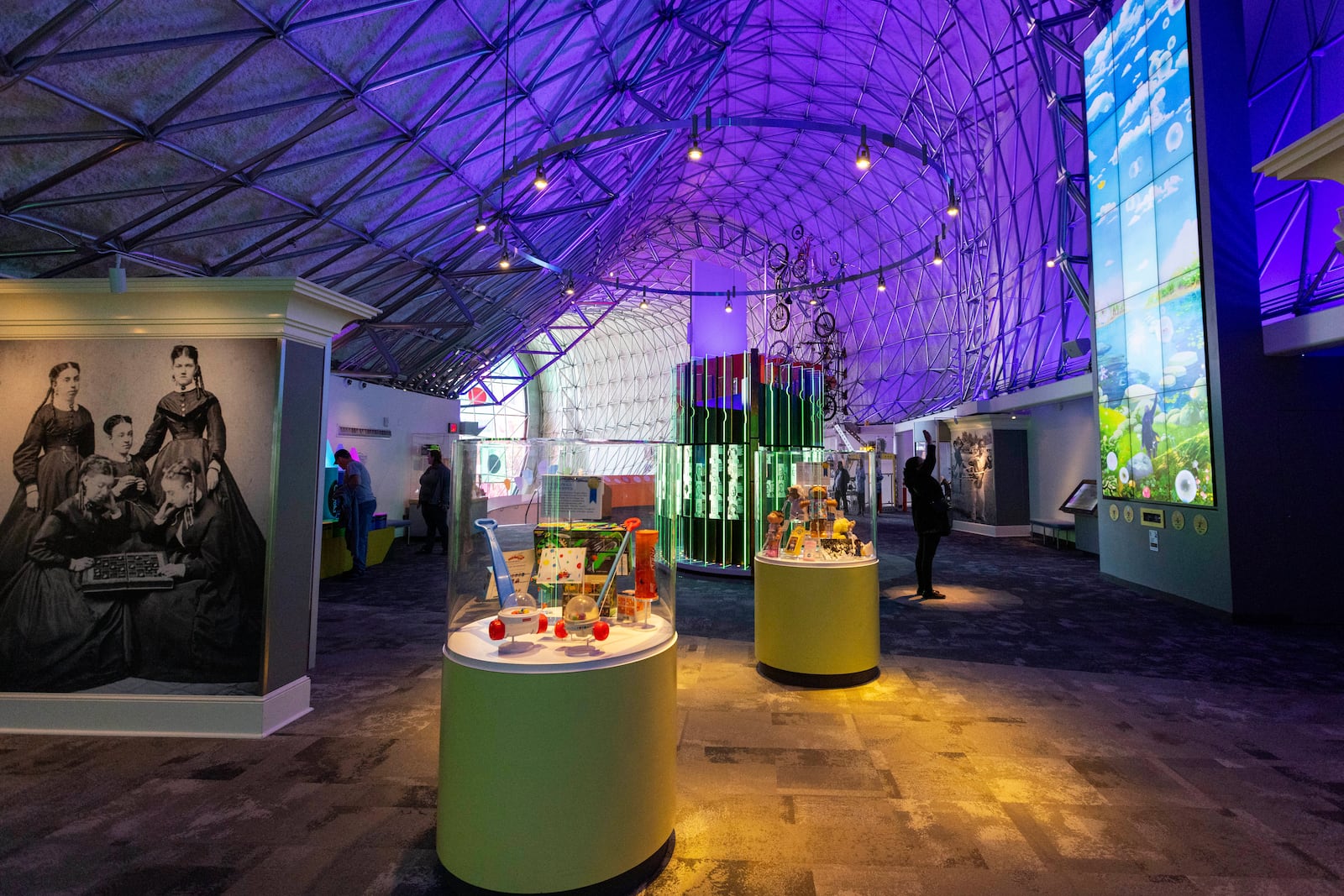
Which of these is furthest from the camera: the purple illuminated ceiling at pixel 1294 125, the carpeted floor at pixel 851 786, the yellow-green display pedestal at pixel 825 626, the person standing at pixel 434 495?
the person standing at pixel 434 495

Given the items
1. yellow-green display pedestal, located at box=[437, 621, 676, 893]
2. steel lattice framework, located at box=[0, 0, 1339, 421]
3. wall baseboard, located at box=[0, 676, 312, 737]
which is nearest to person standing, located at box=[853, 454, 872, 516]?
yellow-green display pedestal, located at box=[437, 621, 676, 893]

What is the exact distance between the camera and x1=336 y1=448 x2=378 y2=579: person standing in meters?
8.83

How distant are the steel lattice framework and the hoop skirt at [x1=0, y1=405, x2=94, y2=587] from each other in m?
3.53

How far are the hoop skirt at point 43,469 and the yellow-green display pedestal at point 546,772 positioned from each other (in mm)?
3202

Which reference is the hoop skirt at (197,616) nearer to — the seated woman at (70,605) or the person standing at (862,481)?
the seated woman at (70,605)

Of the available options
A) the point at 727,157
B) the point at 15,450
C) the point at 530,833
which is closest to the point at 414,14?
the point at 15,450

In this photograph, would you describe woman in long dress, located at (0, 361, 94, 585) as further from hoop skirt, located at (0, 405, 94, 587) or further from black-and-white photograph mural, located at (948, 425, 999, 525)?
black-and-white photograph mural, located at (948, 425, 999, 525)

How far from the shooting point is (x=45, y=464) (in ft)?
12.3

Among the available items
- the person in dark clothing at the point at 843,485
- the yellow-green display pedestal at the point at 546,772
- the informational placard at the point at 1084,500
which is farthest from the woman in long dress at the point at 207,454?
the informational placard at the point at 1084,500

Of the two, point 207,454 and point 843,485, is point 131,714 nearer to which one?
point 207,454

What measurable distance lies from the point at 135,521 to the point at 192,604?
1.93 ft

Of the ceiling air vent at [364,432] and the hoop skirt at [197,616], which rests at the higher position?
the ceiling air vent at [364,432]

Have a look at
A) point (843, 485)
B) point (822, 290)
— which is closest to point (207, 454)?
point (843, 485)

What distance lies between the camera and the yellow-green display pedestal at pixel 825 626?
462 centimetres
